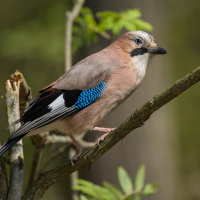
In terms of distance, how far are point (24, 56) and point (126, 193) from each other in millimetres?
5302

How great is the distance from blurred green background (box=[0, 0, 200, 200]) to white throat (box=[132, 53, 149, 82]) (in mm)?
2360

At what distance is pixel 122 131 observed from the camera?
3510 millimetres

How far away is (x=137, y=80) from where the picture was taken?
4887 millimetres

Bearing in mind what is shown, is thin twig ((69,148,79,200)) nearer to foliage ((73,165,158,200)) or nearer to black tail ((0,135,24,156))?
foliage ((73,165,158,200))

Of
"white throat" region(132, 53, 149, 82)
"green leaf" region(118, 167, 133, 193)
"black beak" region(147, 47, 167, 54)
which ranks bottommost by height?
"green leaf" region(118, 167, 133, 193)

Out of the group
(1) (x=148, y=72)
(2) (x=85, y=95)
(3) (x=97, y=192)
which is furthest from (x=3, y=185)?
(1) (x=148, y=72)

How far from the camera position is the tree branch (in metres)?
3.14

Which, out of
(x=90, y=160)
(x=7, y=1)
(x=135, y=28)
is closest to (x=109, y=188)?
(x=90, y=160)

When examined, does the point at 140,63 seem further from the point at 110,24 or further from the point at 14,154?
the point at 14,154

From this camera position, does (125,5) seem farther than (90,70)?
Yes

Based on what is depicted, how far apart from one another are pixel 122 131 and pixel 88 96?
126 centimetres

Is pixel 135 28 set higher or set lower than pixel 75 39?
lower

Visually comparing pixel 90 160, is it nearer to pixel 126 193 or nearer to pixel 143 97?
pixel 126 193

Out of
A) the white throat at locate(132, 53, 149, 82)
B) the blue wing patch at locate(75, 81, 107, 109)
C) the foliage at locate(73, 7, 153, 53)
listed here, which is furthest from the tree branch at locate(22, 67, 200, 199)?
the foliage at locate(73, 7, 153, 53)
